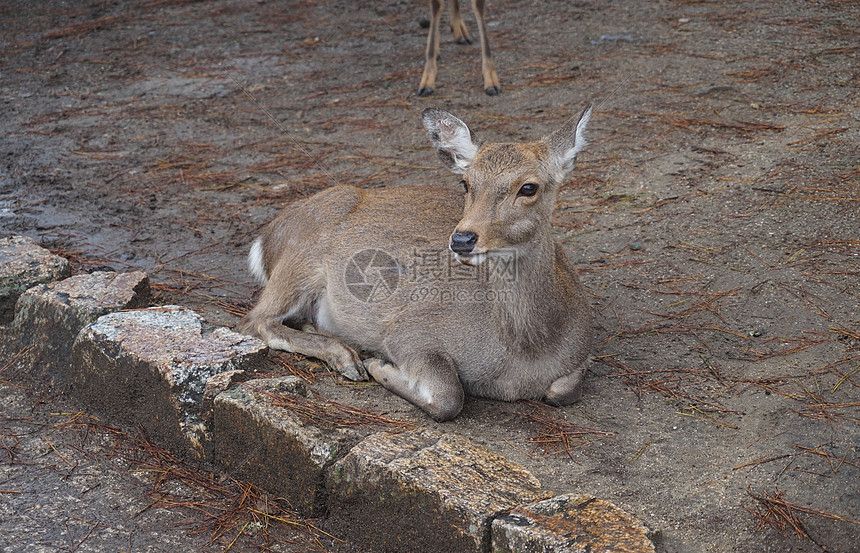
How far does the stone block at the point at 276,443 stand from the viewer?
11.6 feet

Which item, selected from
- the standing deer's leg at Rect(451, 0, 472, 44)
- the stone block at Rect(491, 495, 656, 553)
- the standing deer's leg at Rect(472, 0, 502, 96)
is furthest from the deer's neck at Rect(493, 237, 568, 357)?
the standing deer's leg at Rect(451, 0, 472, 44)

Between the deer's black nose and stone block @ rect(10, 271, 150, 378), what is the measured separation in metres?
1.95

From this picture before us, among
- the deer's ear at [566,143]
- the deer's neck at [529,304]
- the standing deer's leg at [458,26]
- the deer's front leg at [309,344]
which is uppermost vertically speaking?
the deer's ear at [566,143]

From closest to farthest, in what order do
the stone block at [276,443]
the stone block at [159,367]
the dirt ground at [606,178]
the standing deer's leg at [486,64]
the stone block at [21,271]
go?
the stone block at [276,443] < the dirt ground at [606,178] < the stone block at [159,367] < the stone block at [21,271] < the standing deer's leg at [486,64]

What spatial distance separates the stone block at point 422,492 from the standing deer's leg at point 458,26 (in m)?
7.26

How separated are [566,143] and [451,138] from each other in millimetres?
601

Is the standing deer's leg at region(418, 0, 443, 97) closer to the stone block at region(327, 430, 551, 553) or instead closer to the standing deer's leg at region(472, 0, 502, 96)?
the standing deer's leg at region(472, 0, 502, 96)

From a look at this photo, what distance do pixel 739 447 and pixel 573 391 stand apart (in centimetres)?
79

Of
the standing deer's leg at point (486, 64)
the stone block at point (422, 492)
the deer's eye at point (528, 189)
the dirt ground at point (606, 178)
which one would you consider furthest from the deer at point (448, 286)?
the standing deer's leg at point (486, 64)

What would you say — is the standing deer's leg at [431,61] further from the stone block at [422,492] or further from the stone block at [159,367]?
the stone block at [422,492]

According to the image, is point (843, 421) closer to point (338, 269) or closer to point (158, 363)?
point (338, 269)

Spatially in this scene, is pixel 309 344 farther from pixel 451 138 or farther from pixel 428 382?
pixel 451 138

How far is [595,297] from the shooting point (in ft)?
16.8

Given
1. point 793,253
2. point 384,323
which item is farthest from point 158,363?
point 793,253
